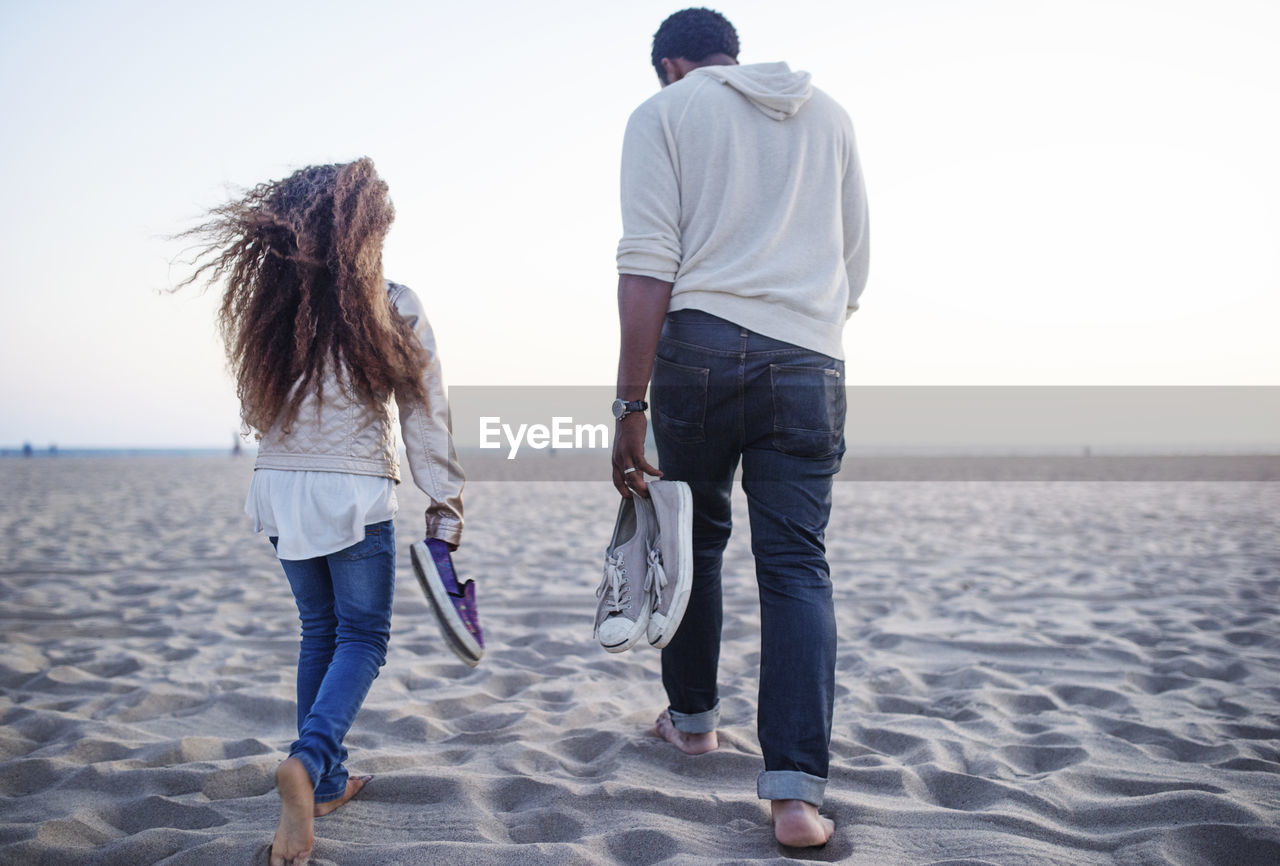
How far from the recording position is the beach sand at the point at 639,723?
77.3 inches

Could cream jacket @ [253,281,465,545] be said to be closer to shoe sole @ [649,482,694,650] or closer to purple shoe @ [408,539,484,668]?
purple shoe @ [408,539,484,668]

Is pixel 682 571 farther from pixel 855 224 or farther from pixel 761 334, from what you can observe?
pixel 855 224

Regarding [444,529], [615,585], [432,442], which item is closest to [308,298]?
[432,442]

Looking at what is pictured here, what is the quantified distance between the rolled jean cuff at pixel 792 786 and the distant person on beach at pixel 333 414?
2.45ft

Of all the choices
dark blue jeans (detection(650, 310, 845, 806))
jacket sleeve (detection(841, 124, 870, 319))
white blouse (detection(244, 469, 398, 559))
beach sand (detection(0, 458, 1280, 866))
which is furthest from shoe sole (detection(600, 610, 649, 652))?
jacket sleeve (detection(841, 124, 870, 319))

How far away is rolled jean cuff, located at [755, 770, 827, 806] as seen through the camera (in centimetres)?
191

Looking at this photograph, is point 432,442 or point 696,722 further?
point 696,722

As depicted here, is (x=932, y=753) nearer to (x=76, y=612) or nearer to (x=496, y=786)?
(x=496, y=786)

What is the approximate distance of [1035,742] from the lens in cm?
260

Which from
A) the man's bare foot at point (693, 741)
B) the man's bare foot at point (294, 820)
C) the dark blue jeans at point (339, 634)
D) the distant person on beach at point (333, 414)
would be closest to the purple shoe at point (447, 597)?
the distant person on beach at point (333, 414)

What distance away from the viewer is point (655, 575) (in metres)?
2.04

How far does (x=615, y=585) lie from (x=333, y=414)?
2.61ft

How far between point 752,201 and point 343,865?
1.75 meters

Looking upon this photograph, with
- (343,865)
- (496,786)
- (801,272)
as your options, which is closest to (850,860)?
(496,786)
